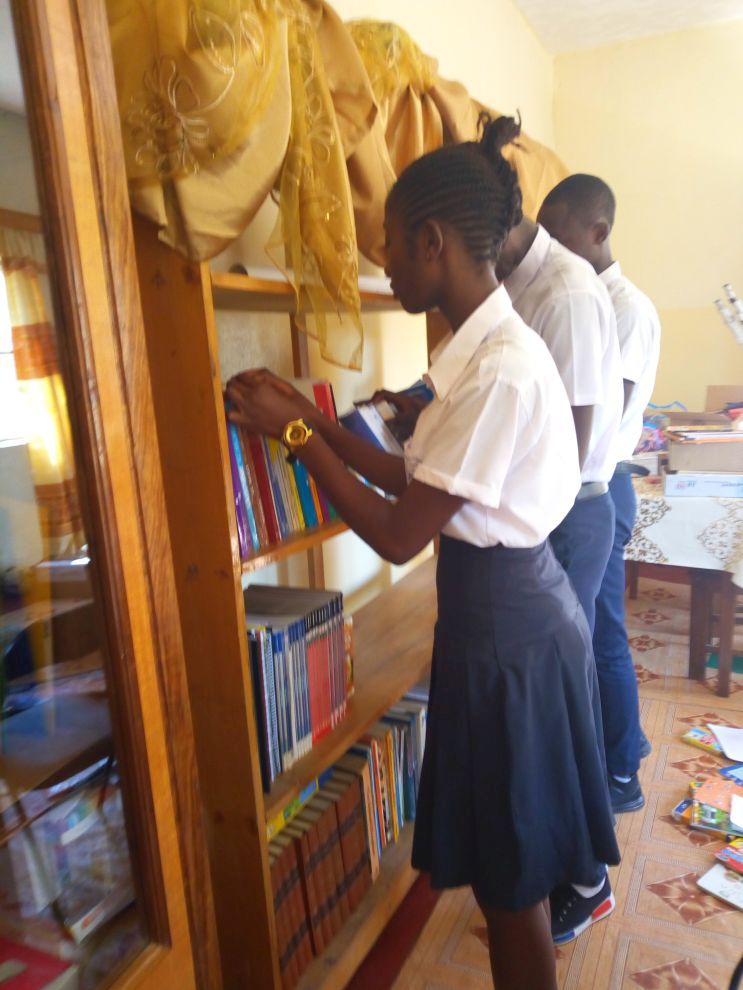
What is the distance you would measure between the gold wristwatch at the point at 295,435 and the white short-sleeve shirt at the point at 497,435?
16 centimetres

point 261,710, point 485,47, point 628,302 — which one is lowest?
point 261,710

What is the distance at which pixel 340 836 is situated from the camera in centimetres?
133

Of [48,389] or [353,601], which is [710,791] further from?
[48,389]

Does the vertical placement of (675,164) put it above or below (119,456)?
above

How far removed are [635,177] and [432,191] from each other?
3.07 metres

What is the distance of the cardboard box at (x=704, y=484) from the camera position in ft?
7.80

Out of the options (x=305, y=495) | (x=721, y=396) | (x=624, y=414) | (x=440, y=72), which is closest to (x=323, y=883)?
(x=305, y=495)

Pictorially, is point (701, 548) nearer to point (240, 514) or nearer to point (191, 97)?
point (240, 514)

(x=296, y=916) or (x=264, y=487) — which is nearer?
(x=264, y=487)

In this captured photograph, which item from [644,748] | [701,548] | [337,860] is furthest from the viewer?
[701,548]

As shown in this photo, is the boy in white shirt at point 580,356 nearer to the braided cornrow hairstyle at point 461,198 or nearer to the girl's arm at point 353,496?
the braided cornrow hairstyle at point 461,198

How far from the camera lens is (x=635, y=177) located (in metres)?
3.53

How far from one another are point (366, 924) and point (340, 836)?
0.20 m

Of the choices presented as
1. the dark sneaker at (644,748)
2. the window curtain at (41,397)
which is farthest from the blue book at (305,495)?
the dark sneaker at (644,748)
